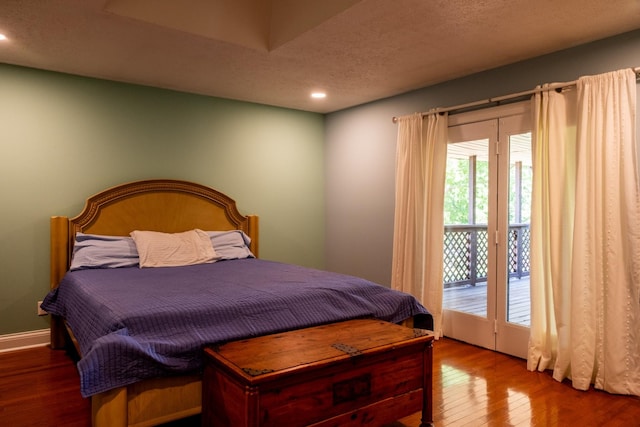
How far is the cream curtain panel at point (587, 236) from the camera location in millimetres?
2646

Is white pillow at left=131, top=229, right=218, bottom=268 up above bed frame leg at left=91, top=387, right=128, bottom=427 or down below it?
above

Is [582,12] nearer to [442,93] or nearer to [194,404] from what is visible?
[442,93]

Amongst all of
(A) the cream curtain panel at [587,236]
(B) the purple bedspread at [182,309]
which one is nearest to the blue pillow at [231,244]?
(B) the purple bedspread at [182,309]

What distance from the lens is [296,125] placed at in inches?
194

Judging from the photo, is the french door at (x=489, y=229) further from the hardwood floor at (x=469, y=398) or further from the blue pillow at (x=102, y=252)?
the blue pillow at (x=102, y=252)

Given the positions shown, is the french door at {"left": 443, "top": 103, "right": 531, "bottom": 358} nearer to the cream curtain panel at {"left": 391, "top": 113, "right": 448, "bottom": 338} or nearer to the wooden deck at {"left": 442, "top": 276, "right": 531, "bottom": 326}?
the wooden deck at {"left": 442, "top": 276, "right": 531, "bottom": 326}

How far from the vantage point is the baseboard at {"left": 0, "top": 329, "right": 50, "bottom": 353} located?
11.3ft

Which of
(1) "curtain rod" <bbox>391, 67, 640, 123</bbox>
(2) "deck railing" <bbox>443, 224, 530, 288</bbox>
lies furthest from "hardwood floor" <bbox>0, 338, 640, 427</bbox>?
(1) "curtain rod" <bbox>391, 67, 640, 123</bbox>

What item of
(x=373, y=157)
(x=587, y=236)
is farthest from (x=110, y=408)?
(x=373, y=157)

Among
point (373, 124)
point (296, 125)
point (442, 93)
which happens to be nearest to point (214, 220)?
point (296, 125)

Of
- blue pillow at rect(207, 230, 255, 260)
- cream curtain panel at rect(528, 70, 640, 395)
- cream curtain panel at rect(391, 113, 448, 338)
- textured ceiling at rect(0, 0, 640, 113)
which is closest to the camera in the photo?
textured ceiling at rect(0, 0, 640, 113)

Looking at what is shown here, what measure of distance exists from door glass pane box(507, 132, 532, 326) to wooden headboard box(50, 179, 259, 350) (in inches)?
93.6

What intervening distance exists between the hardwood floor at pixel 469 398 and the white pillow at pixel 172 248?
922 millimetres

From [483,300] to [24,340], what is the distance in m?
3.62
